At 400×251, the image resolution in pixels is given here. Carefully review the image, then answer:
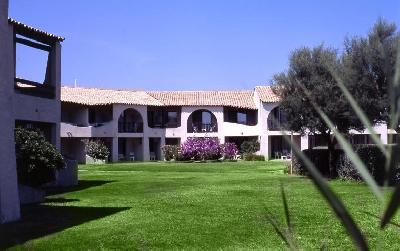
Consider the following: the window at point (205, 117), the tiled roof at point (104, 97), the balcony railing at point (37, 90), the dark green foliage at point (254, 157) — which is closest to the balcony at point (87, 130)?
the tiled roof at point (104, 97)

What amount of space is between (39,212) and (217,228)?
455 cm

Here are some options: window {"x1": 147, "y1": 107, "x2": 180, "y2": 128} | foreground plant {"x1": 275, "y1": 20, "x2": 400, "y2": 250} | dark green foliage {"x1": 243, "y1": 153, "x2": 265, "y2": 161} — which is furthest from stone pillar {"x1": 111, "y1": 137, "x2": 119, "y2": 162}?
foreground plant {"x1": 275, "y1": 20, "x2": 400, "y2": 250}

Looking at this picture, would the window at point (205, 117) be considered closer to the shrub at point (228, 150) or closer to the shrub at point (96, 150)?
the shrub at point (228, 150)

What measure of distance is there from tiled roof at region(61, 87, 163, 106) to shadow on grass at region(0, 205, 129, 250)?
35.7 meters

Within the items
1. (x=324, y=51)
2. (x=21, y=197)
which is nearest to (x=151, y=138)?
(x=324, y=51)

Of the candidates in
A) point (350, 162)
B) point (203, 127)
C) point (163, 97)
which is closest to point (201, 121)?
point (203, 127)

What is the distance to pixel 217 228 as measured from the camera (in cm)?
1033

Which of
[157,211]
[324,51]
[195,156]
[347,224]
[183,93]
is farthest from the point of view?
[183,93]

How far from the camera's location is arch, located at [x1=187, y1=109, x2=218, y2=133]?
189ft

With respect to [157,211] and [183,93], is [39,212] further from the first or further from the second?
[183,93]

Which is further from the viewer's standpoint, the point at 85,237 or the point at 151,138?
the point at 151,138

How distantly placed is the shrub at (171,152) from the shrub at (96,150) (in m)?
5.30

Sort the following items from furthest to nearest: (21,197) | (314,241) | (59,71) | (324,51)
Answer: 1. (324,51)
2. (59,71)
3. (21,197)
4. (314,241)

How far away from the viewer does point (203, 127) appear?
58219mm
